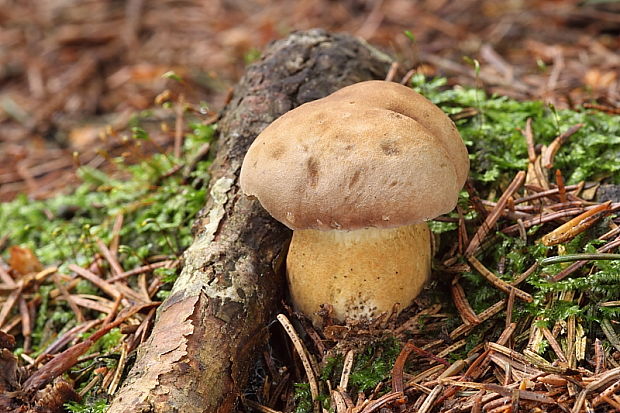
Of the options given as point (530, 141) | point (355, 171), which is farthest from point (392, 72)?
point (355, 171)

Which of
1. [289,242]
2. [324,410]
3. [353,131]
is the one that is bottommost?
[324,410]

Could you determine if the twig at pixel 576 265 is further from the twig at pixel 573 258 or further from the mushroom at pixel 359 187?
the mushroom at pixel 359 187

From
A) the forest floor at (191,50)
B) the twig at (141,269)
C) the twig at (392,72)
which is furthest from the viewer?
the forest floor at (191,50)

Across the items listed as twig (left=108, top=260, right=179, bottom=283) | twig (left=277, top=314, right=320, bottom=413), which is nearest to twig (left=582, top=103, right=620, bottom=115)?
twig (left=277, top=314, right=320, bottom=413)

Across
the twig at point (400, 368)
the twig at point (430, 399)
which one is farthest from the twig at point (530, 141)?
the twig at point (430, 399)

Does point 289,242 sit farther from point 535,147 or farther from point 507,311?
point 535,147

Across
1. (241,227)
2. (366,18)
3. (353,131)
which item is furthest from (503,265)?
(366,18)

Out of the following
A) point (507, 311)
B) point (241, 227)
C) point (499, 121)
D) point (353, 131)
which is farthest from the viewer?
point (499, 121)

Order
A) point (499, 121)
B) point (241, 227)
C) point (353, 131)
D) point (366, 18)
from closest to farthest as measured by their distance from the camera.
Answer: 1. point (353, 131)
2. point (241, 227)
3. point (499, 121)
4. point (366, 18)

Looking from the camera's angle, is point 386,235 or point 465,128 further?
point 465,128
